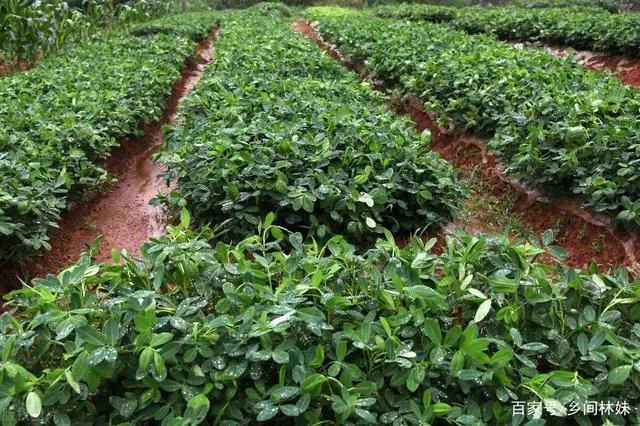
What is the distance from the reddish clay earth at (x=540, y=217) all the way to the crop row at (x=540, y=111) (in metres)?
0.16

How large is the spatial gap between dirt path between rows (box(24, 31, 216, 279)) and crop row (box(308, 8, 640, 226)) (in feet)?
10.3

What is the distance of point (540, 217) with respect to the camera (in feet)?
13.8

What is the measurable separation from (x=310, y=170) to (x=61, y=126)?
8.21 feet

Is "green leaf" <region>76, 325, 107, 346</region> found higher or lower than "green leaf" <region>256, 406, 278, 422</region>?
higher

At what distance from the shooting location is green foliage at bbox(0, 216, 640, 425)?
1580 millimetres

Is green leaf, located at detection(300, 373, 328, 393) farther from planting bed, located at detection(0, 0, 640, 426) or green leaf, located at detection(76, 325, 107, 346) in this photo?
green leaf, located at detection(76, 325, 107, 346)

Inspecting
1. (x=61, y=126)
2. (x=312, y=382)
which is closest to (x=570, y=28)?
(x=61, y=126)

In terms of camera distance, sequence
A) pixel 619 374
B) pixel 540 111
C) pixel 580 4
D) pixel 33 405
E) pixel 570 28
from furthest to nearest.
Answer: pixel 580 4
pixel 570 28
pixel 540 111
pixel 619 374
pixel 33 405

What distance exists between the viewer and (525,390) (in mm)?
1654

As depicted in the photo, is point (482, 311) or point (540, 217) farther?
point (540, 217)

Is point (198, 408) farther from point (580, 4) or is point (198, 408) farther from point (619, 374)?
point (580, 4)

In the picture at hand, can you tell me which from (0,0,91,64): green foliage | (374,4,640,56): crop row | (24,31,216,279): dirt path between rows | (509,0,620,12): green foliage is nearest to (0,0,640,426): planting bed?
(24,31,216,279): dirt path between rows

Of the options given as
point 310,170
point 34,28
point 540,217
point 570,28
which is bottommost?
point 540,217

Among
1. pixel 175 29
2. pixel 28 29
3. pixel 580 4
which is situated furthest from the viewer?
pixel 580 4
